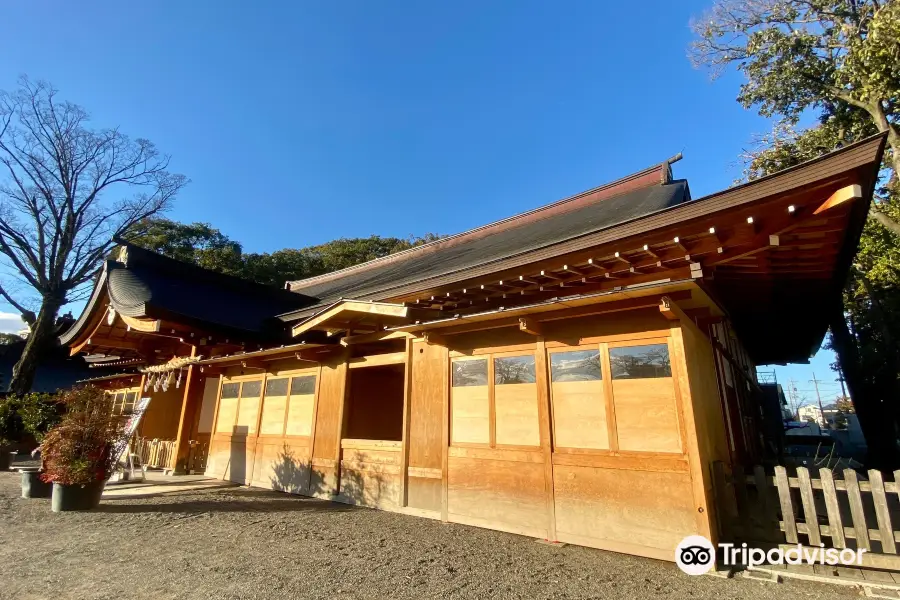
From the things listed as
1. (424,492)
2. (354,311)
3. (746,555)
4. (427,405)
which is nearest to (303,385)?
(354,311)

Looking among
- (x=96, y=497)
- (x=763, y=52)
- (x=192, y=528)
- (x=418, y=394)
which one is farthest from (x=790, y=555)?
(x=763, y=52)

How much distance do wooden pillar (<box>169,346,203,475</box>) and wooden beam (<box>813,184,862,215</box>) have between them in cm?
1025

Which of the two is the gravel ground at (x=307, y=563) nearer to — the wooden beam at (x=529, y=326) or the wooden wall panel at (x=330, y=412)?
the wooden wall panel at (x=330, y=412)

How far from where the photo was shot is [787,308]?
5.90 metres

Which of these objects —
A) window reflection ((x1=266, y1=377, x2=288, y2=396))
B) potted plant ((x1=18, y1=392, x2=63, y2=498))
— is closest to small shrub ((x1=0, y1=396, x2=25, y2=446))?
potted plant ((x1=18, y1=392, x2=63, y2=498))

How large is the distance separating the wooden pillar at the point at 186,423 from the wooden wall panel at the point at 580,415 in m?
8.00

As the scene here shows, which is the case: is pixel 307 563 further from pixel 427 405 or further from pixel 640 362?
pixel 640 362

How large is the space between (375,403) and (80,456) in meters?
4.32

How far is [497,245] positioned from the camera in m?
8.94

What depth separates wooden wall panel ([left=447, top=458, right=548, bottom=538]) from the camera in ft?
14.6

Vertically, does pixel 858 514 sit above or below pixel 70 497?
above

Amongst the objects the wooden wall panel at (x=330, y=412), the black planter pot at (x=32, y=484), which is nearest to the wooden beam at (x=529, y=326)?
the wooden wall panel at (x=330, y=412)

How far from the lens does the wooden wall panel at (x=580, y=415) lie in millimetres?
4203

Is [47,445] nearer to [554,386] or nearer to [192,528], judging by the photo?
[192,528]
